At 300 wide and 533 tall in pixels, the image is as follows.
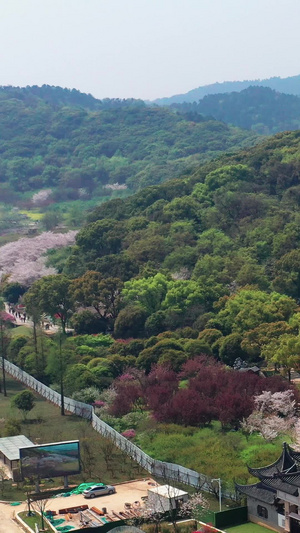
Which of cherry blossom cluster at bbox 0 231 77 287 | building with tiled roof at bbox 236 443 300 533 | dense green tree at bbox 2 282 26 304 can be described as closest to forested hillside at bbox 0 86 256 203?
cherry blossom cluster at bbox 0 231 77 287

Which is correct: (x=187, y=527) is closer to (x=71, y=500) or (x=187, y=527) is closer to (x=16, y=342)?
(x=71, y=500)

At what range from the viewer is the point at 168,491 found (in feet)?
113

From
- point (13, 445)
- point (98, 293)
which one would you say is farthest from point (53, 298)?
point (13, 445)

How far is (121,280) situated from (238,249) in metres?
9.11

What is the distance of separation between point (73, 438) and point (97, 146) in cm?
12113

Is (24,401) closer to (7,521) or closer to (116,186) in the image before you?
(7,521)

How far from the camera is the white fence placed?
123ft

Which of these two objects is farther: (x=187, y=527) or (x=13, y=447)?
(x=13, y=447)

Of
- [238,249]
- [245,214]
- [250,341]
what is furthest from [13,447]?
[245,214]

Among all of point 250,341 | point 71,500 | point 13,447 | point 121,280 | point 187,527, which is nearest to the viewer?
point 187,527

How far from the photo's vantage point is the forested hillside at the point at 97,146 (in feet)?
479

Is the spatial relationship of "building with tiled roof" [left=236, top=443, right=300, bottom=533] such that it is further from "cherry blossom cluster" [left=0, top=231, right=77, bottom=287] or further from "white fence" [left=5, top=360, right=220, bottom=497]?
"cherry blossom cluster" [left=0, top=231, right=77, bottom=287]

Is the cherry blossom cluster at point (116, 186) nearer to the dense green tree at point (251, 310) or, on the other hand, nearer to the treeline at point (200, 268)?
the treeline at point (200, 268)

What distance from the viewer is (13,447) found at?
41562 mm
